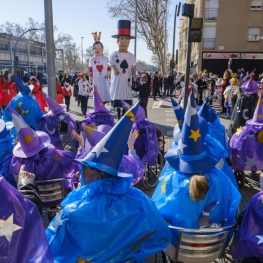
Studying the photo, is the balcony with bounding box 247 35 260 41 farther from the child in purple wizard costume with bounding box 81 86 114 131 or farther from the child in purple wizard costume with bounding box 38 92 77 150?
the child in purple wizard costume with bounding box 38 92 77 150

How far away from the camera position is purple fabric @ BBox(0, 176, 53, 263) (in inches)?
58.6

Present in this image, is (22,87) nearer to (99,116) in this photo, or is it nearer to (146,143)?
(99,116)

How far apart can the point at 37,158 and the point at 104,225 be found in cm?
159

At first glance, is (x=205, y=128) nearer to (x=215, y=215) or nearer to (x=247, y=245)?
(x=215, y=215)

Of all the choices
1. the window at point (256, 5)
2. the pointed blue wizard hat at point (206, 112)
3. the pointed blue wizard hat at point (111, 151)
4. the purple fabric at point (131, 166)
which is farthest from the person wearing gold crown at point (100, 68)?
the window at point (256, 5)

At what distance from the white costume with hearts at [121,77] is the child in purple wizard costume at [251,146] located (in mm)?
3521

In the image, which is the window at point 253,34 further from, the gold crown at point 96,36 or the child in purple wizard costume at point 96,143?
the child in purple wizard costume at point 96,143

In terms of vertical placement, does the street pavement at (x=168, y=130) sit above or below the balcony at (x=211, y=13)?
below

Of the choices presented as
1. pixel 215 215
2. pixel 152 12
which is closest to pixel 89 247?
pixel 215 215

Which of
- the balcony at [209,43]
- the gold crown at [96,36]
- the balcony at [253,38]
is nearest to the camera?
the gold crown at [96,36]

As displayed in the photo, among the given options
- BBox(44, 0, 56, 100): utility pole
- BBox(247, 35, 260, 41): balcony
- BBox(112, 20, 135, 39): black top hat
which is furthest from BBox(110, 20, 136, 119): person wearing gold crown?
BBox(247, 35, 260, 41): balcony

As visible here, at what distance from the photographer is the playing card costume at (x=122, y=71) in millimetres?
7059

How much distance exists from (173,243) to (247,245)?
1.83 ft

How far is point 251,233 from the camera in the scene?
227cm
